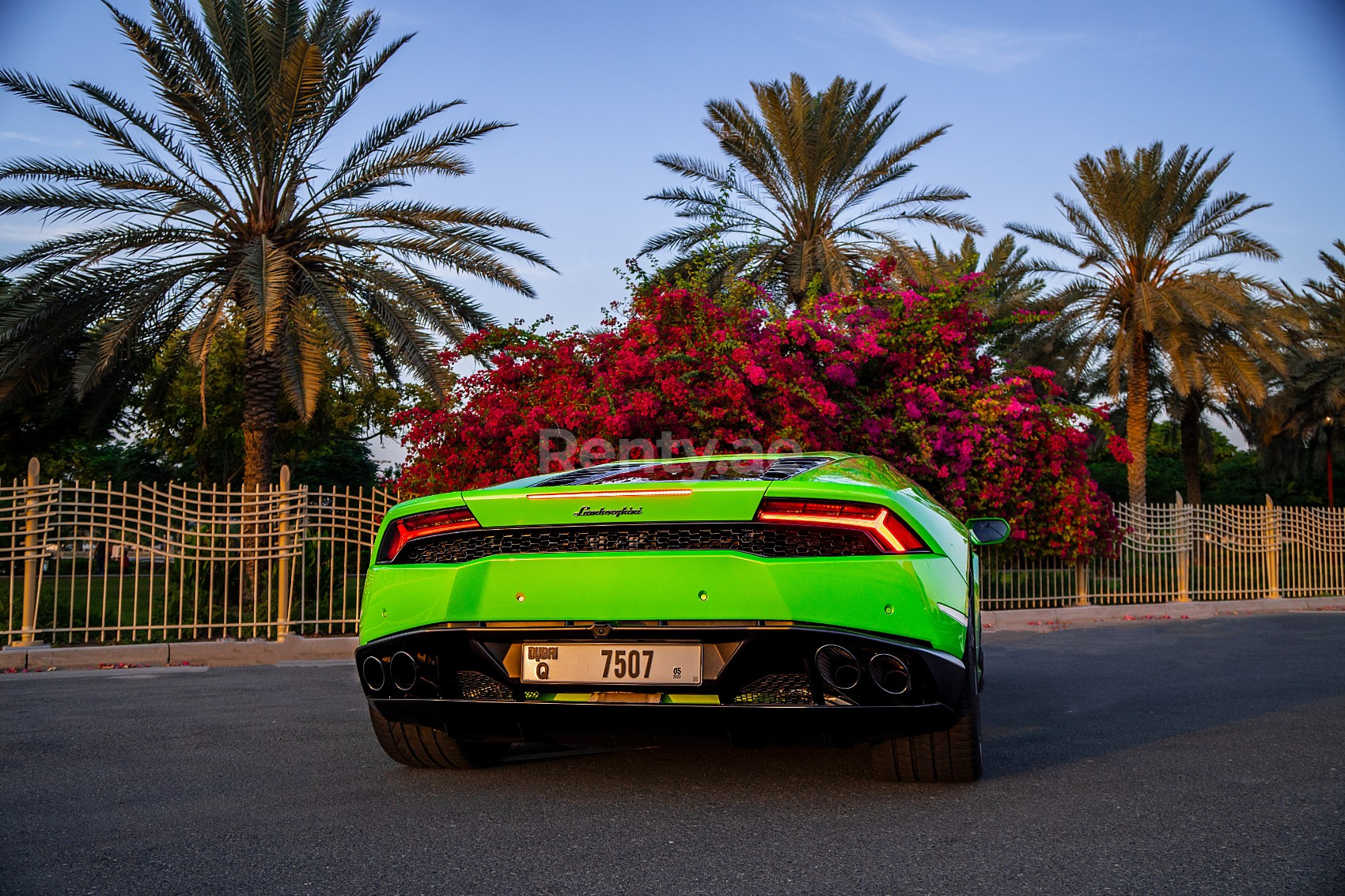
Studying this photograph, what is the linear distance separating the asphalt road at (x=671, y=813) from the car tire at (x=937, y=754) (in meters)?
0.06

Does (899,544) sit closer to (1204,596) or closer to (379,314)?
(379,314)

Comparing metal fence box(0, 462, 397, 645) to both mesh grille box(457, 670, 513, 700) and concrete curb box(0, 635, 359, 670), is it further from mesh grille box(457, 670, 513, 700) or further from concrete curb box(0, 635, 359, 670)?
mesh grille box(457, 670, 513, 700)

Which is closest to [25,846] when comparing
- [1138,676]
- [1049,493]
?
[1138,676]

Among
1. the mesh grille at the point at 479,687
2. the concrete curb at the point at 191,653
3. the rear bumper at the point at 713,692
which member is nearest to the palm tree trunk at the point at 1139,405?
the concrete curb at the point at 191,653

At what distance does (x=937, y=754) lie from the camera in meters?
3.97

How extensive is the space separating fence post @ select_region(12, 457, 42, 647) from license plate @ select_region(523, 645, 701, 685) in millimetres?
8320

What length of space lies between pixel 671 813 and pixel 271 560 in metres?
8.70

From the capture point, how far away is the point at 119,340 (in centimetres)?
1373

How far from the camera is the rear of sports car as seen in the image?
3473 mm

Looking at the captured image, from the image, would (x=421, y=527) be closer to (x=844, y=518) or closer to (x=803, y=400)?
(x=844, y=518)

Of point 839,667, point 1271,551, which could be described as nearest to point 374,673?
point 839,667

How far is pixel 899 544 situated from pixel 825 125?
17101mm

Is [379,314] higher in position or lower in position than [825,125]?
lower

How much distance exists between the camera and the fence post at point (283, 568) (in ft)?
35.9
